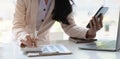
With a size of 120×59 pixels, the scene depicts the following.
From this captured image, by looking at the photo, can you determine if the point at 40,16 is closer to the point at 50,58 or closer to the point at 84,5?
the point at 50,58

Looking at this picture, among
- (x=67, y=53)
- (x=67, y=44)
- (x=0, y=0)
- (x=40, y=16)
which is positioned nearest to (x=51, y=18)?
(x=40, y=16)

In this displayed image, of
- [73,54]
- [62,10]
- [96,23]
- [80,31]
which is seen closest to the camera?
[73,54]

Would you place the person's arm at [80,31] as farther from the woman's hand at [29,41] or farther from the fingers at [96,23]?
the woman's hand at [29,41]

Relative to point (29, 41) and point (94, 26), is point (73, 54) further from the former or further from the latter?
point (94, 26)

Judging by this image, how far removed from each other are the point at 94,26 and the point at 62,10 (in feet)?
0.97

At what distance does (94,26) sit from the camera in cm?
125

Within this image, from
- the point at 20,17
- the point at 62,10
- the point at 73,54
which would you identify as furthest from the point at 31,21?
the point at 73,54

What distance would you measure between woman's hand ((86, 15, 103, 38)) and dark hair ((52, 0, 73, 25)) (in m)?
0.19

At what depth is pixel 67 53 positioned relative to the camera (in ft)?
3.25

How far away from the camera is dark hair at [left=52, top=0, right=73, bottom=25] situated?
143 centimetres

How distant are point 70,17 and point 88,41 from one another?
0.90 feet

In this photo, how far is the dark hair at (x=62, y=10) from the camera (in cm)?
143

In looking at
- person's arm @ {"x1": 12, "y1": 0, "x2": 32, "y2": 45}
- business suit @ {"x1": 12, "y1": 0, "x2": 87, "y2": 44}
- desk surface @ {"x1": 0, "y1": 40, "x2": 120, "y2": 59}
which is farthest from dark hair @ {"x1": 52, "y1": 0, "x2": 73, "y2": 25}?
desk surface @ {"x1": 0, "y1": 40, "x2": 120, "y2": 59}

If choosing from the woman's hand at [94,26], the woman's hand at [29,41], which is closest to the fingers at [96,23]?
the woman's hand at [94,26]
